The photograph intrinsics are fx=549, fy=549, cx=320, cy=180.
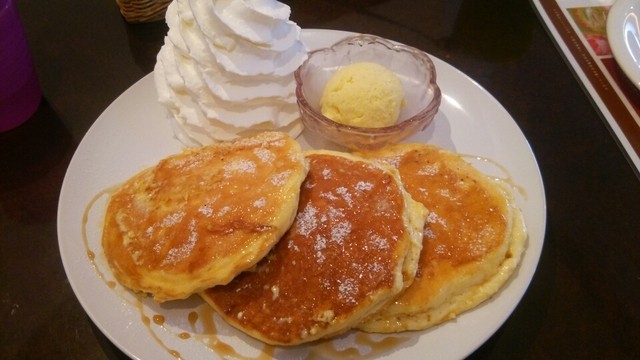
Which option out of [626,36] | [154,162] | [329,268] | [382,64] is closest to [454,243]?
[329,268]

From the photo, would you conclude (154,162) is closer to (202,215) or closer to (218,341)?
(202,215)

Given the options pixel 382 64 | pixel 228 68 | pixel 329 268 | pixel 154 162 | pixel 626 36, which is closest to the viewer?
pixel 329 268

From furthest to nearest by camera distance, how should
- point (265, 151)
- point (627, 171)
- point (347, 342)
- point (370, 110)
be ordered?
point (627, 171) → point (370, 110) → point (265, 151) → point (347, 342)

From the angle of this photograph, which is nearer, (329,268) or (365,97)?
(329,268)

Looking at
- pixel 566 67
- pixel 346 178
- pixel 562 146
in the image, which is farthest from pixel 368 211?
pixel 566 67

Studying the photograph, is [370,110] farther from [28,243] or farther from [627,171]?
[28,243]
